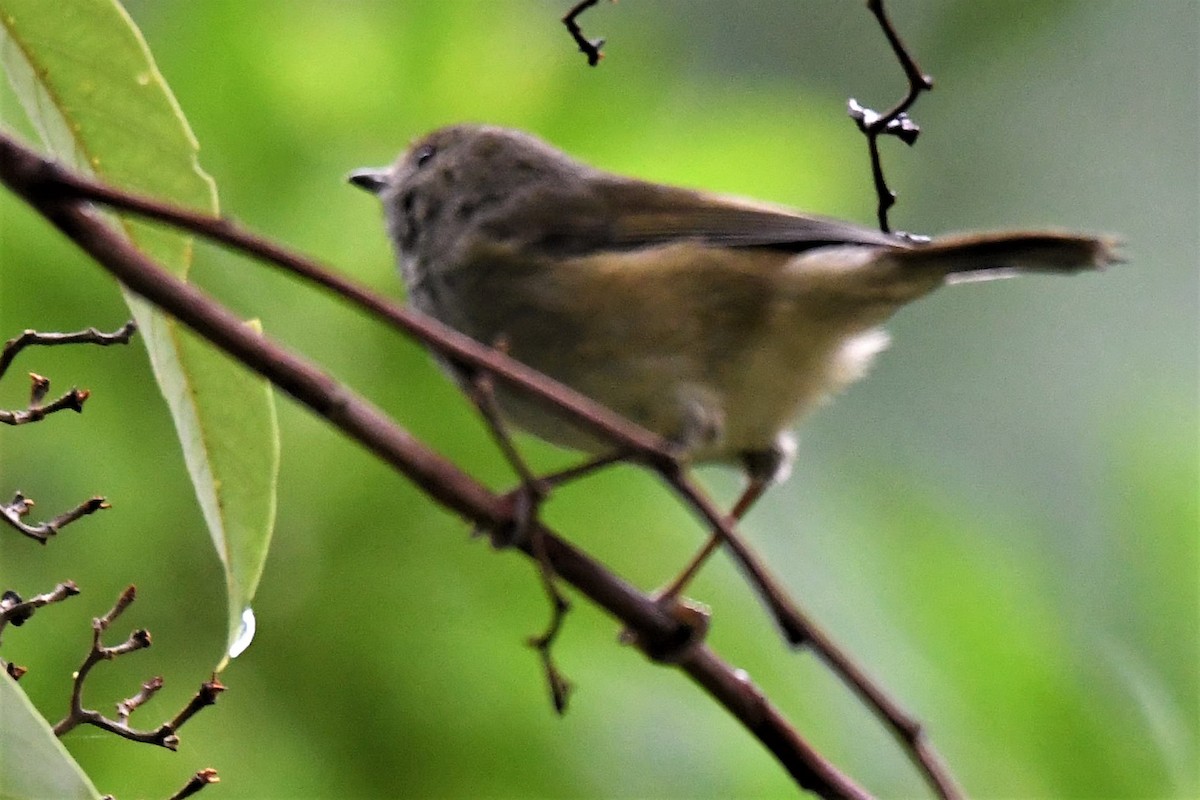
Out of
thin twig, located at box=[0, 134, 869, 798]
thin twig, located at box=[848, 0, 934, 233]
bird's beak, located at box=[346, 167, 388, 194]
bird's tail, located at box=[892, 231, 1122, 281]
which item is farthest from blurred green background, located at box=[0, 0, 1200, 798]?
thin twig, located at box=[0, 134, 869, 798]

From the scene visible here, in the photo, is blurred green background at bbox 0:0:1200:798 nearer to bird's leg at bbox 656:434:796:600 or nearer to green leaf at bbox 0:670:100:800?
bird's leg at bbox 656:434:796:600

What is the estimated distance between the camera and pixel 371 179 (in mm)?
3072

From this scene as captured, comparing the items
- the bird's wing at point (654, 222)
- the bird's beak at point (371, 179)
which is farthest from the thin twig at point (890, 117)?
the bird's beak at point (371, 179)

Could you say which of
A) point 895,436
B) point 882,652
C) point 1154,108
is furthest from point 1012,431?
point 882,652

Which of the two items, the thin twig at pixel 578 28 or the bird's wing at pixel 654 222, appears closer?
the thin twig at pixel 578 28

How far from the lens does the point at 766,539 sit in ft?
12.1

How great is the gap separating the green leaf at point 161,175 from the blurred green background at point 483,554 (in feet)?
3.21

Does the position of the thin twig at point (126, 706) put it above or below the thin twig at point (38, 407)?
below

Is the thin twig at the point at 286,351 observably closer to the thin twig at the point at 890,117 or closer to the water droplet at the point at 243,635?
the water droplet at the point at 243,635

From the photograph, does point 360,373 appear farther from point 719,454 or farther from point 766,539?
point 766,539

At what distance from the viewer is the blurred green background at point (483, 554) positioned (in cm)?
280

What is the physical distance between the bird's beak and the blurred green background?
14cm

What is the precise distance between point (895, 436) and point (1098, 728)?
2555 mm

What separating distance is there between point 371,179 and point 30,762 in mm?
1805
